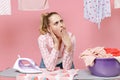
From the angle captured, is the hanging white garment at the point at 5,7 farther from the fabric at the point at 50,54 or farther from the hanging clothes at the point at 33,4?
the fabric at the point at 50,54

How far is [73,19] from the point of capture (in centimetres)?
223

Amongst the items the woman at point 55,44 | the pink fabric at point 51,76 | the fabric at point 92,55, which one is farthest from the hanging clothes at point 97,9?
the pink fabric at point 51,76

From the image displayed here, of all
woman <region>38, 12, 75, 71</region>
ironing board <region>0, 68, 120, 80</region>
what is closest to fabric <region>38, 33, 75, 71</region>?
woman <region>38, 12, 75, 71</region>

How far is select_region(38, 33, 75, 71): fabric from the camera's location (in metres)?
1.73

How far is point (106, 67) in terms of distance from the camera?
154 cm

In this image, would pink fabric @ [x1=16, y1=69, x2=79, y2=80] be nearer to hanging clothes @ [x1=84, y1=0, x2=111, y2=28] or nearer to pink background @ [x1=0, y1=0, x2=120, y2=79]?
hanging clothes @ [x1=84, y1=0, x2=111, y2=28]

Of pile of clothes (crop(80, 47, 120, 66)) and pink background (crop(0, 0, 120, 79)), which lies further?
pink background (crop(0, 0, 120, 79))

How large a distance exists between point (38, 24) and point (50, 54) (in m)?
0.56

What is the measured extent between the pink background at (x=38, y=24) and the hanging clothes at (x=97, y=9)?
0.29 meters

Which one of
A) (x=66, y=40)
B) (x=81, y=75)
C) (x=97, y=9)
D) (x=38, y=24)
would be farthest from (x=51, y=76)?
(x=38, y=24)

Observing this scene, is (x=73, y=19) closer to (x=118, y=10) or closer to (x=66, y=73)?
(x=118, y=10)

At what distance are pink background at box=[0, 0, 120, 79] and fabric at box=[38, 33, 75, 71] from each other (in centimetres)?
45

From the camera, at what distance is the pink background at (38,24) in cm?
221

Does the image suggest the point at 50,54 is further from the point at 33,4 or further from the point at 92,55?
the point at 33,4
